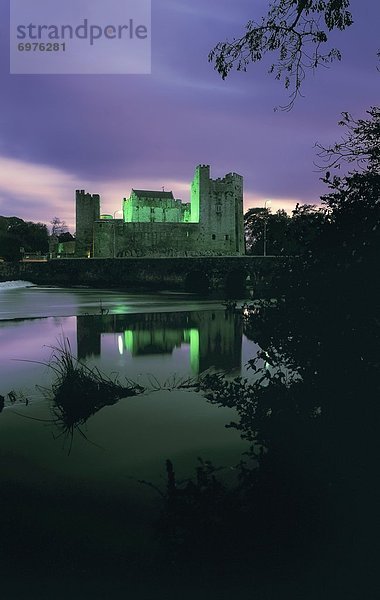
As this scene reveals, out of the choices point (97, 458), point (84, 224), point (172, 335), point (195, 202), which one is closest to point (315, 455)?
point (97, 458)

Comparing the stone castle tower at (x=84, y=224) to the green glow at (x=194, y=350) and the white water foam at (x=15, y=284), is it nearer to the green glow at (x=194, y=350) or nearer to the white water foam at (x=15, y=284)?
the white water foam at (x=15, y=284)

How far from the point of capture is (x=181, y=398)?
8.94 m

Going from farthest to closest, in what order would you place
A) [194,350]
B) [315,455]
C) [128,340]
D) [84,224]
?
[84,224] → [128,340] → [194,350] → [315,455]

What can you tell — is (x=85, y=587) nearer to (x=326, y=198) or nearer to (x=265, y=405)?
(x=265, y=405)

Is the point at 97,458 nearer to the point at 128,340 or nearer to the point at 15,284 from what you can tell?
the point at 128,340

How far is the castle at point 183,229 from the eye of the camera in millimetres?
84062

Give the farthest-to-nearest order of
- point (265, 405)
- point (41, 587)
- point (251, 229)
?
point (251, 229)
point (265, 405)
point (41, 587)

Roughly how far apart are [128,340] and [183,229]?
228 feet

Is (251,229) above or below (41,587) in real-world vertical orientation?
above

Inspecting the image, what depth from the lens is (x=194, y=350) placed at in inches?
625

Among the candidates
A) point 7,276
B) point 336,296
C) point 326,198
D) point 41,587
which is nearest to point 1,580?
point 41,587

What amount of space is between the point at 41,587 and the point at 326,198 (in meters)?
4.29

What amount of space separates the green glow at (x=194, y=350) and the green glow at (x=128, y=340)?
6.52ft

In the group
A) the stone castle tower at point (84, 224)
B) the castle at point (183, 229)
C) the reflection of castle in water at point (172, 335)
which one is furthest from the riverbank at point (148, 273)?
the reflection of castle in water at point (172, 335)
